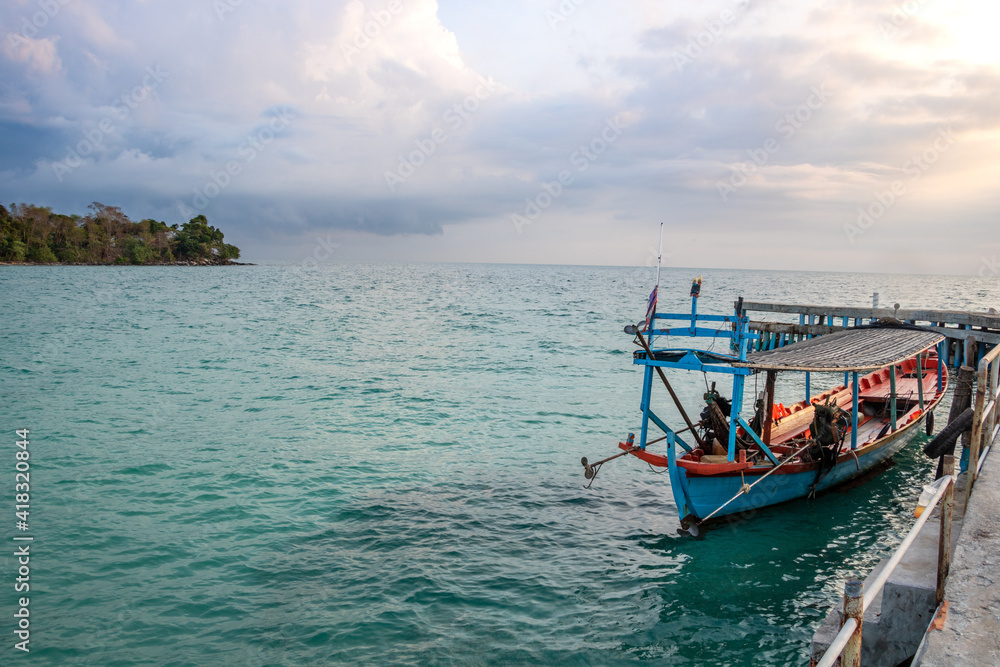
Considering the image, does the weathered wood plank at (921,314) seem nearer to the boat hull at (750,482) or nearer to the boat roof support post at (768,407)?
the boat hull at (750,482)

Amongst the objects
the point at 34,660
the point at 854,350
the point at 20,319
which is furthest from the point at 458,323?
the point at 34,660

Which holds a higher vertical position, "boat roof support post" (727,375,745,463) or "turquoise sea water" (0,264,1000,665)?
"boat roof support post" (727,375,745,463)

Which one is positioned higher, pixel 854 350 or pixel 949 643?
pixel 854 350

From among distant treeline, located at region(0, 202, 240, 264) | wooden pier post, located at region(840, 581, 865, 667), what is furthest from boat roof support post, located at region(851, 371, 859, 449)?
distant treeline, located at region(0, 202, 240, 264)

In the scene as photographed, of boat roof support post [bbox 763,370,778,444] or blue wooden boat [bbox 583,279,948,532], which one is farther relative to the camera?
boat roof support post [bbox 763,370,778,444]

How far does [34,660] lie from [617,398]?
17.7 metres

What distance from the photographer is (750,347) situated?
107 feet

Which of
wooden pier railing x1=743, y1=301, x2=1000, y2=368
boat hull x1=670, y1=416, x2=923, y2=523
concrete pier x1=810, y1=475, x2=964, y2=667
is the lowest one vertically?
boat hull x1=670, y1=416, x2=923, y2=523

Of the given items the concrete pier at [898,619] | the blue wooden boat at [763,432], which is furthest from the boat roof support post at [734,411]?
the concrete pier at [898,619]

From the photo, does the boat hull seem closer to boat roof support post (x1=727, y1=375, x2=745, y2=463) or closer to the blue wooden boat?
the blue wooden boat

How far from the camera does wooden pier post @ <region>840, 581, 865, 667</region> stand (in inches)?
113

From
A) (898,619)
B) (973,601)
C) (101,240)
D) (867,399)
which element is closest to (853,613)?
(973,601)

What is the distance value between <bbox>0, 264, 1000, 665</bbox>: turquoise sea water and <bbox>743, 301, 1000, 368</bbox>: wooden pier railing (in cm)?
1022

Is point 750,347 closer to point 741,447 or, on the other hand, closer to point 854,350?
point 854,350
